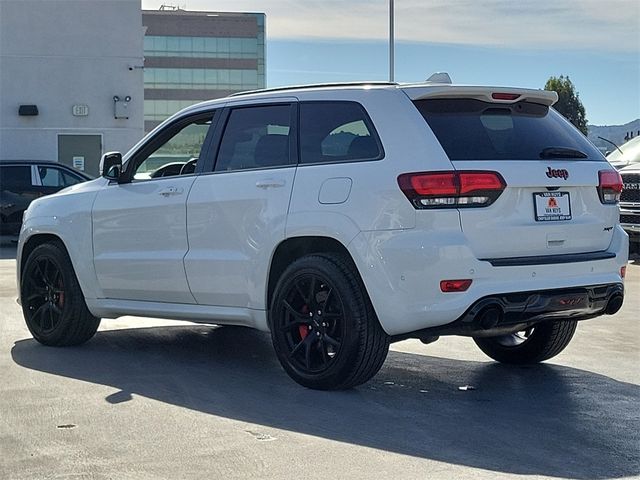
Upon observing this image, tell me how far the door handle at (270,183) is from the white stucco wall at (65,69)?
73.6 ft

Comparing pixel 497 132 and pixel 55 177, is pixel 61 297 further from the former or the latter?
pixel 55 177

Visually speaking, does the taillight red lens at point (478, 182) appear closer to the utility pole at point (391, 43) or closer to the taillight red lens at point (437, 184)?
the taillight red lens at point (437, 184)

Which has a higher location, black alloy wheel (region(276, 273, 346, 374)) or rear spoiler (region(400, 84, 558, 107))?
rear spoiler (region(400, 84, 558, 107))

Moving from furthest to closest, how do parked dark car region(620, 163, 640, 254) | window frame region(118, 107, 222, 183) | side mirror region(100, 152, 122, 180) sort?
parked dark car region(620, 163, 640, 254), side mirror region(100, 152, 122, 180), window frame region(118, 107, 222, 183)

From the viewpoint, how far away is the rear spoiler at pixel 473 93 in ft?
20.7

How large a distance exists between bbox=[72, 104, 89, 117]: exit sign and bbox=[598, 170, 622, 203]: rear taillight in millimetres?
23428

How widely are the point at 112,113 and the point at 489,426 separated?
79.5ft

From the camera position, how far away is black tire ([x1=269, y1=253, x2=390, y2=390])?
6.20 meters

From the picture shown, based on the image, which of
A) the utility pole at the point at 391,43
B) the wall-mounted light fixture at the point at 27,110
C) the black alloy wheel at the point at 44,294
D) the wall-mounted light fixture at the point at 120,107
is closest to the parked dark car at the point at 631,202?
the black alloy wheel at the point at 44,294

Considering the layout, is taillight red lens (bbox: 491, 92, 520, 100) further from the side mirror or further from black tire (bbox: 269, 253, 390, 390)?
the side mirror

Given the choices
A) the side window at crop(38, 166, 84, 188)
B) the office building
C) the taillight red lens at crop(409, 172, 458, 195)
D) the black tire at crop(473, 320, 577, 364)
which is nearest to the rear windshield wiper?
the taillight red lens at crop(409, 172, 458, 195)

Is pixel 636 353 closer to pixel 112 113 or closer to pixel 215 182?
pixel 215 182

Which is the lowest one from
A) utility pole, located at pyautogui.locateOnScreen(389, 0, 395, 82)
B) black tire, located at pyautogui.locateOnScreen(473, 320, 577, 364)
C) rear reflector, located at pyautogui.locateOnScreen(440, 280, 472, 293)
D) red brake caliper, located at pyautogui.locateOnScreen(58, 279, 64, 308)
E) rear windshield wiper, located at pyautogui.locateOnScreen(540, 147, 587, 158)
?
black tire, located at pyautogui.locateOnScreen(473, 320, 577, 364)

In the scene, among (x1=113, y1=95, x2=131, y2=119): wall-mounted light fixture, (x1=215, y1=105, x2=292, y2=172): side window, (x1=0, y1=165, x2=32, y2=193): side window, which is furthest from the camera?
(x1=113, y1=95, x2=131, y2=119): wall-mounted light fixture
